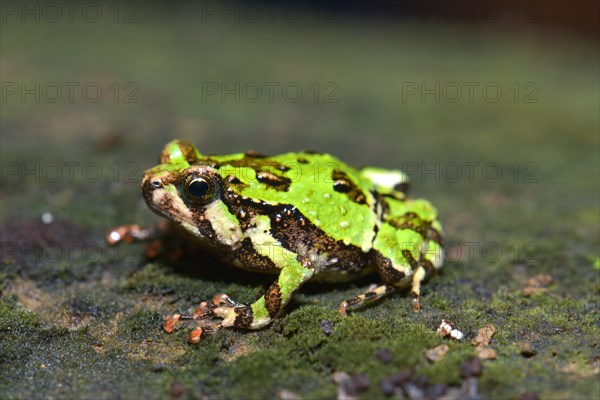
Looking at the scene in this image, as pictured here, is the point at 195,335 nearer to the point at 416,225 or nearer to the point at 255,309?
the point at 255,309

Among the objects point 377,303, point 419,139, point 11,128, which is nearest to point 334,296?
point 377,303

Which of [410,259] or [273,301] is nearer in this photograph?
[273,301]

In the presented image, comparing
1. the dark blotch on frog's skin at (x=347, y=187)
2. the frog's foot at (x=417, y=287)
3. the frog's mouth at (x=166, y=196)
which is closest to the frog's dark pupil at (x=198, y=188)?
the frog's mouth at (x=166, y=196)

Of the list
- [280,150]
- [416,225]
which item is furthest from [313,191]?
[280,150]

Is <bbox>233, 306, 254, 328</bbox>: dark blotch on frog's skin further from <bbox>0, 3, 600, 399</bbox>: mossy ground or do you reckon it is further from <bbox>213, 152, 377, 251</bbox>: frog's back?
<bbox>213, 152, 377, 251</bbox>: frog's back

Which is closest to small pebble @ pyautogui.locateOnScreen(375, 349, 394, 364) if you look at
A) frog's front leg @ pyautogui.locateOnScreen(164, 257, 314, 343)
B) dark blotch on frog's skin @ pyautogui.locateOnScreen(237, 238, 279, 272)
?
frog's front leg @ pyautogui.locateOnScreen(164, 257, 314, 343)

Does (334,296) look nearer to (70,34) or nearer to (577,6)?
(70,34)
